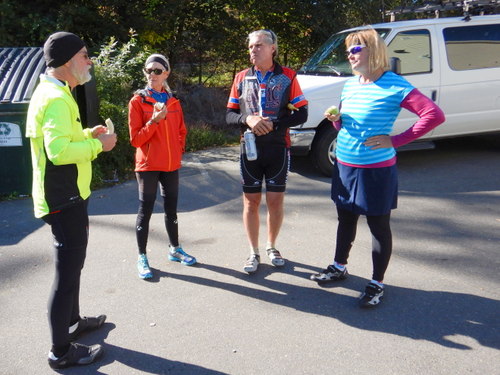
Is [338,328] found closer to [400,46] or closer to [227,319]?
[227,319]

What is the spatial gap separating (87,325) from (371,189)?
2.15 meters

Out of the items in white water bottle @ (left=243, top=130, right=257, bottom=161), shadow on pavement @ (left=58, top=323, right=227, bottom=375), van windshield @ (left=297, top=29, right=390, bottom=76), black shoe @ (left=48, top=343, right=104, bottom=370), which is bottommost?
shadow on pavement @ (left=58, top=323, right=227, bottom=375)

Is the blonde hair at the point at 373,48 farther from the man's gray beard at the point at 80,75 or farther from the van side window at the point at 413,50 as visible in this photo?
the van side window at the point at 413,50

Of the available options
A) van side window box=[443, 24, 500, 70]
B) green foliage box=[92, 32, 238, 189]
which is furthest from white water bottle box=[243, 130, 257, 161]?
van side window box=[443, 24, 500, 70]

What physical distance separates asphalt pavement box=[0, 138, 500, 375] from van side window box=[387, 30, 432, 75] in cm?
185

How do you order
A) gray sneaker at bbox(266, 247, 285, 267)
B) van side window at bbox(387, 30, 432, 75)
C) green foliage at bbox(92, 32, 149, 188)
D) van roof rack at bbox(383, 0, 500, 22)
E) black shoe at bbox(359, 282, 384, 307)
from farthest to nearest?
van roof rack at bbox(383, 0, 500, 22)
green foliage at bbox(92, 32, 149, 188)
van side window at bbox(387, 30, 432, 75)
gray sneaker at bbox(266, 247, 285, 267)
black shoe at bbox(359, 282, 384, 307)

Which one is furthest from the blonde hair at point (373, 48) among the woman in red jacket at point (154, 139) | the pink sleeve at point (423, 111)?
the woman in red jacket at point (154, 139)

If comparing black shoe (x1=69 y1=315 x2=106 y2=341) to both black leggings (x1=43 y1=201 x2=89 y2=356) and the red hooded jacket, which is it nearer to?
black leggings (x1=43 y1=201 x2=89 y2=356)

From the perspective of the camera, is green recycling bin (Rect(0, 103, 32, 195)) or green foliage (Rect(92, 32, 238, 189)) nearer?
green recycling bin (Rect(0, 103, 32, 195))

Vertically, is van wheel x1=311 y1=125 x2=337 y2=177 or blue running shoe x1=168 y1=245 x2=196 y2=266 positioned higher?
van wheel x1=311 y1=125 x2=337 y2=177

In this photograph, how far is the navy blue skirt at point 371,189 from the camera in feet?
11.4

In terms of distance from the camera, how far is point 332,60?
7.25m

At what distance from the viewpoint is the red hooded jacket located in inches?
153

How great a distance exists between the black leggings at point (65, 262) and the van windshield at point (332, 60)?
484 cm
